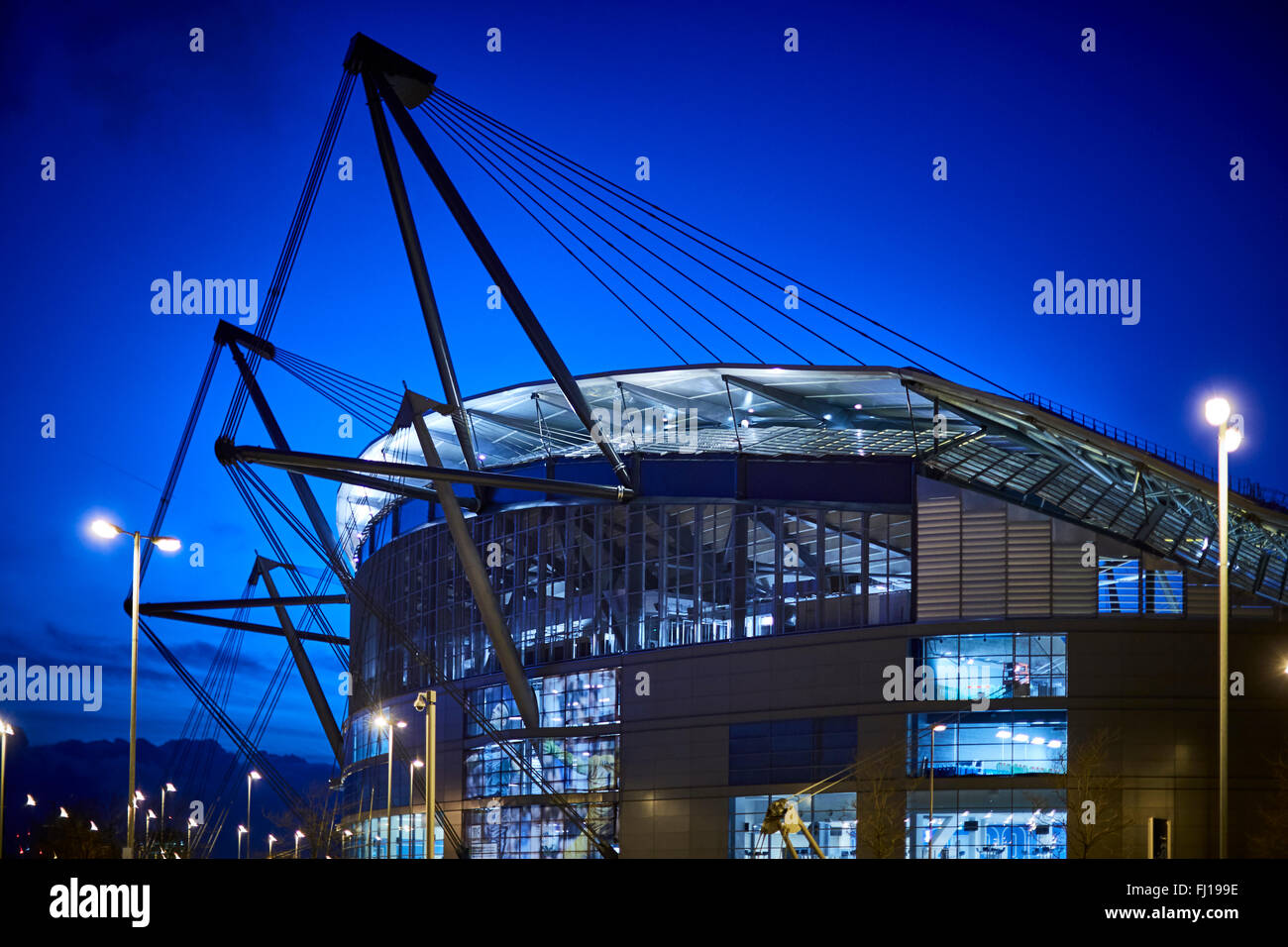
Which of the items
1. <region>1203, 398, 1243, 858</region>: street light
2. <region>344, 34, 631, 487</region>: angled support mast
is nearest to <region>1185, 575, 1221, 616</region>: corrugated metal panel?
<region>344, 34, 631, 487</region>: angled support mast

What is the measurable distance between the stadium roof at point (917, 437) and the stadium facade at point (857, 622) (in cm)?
16

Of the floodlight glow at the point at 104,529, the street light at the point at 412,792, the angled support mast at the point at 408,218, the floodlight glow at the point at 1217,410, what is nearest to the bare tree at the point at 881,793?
the angled support mast at the point at 408,218

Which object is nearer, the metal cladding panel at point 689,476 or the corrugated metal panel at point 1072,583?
the corrugated metal panel at point 1072,583

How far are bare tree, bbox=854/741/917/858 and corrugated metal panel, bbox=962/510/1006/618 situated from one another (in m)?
7.02

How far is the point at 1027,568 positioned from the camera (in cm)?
5844

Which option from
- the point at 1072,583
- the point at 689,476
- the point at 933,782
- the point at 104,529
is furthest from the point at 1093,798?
the point at 104,529

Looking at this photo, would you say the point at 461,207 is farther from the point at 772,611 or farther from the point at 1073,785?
the point at 1073,785

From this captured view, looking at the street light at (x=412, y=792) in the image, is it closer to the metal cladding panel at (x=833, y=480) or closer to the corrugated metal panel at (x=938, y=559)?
the metal cladding panel at (x=833, y=480)

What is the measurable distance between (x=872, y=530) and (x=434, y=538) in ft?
96.6

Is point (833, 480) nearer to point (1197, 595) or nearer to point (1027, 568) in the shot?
point (1027, 568)

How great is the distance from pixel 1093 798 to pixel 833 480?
18.1 metres

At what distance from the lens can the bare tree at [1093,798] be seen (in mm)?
51719
